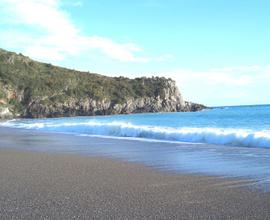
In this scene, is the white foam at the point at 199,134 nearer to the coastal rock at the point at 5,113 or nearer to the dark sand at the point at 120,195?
the dark sand at the point at 120,195

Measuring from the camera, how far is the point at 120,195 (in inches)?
276

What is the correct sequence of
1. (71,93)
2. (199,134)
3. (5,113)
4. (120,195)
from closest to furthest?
1. (120,195)
2. (199,134)
3. (5,113)
4. (71,93)

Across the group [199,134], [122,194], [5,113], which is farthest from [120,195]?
[5,113]

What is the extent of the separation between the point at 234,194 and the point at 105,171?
358 centimetres

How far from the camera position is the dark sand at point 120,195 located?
5.81 meters

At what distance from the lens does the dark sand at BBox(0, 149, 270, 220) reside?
581cm

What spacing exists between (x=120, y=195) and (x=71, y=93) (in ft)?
388

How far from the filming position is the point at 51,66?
467ft

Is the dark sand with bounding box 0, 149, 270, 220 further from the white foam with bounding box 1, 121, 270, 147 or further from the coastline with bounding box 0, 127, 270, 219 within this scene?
the white foam with bounding box 1, 121, 270, 147

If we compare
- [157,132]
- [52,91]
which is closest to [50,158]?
[157,132]

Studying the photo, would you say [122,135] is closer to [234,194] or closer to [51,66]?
[234,194]

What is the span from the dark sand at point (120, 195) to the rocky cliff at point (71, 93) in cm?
9274

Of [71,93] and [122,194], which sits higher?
[71,93]

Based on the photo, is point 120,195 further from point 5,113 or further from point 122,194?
point 5,113
